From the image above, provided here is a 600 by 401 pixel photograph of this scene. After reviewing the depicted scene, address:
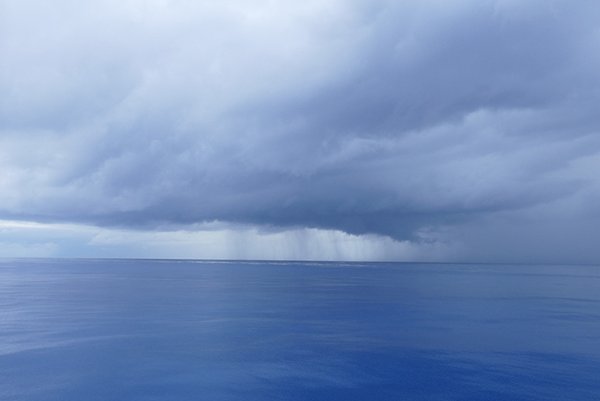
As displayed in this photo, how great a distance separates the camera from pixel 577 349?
43.5m

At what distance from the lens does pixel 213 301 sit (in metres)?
77.7

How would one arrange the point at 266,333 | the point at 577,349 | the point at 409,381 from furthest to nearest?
the point at 266,333 → the point at 577,349 → the point at 409,381

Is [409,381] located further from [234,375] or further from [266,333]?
[266,333]

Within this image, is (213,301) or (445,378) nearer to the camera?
(445,378)

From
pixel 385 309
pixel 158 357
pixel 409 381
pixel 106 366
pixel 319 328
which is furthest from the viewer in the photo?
pixel 385 309

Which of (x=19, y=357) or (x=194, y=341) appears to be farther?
(x=194, y=341)

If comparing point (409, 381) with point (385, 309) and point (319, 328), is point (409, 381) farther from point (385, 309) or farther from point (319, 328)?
point (385, 309)

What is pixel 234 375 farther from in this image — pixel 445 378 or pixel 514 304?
pixel 514 304

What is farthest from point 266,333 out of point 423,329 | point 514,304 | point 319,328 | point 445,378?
point 514,304

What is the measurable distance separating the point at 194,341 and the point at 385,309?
32.4 m

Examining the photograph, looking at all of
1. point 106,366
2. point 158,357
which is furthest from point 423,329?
point 106,366

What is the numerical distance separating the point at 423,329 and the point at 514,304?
102 ft

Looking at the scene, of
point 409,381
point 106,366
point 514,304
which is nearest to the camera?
point 409,381

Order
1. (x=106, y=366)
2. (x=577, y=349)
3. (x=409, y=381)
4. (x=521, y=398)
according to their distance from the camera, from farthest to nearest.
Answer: (x=577, y=349) < (x=106, y=366) < (x=409, y=381) < (x=521, y=398)
